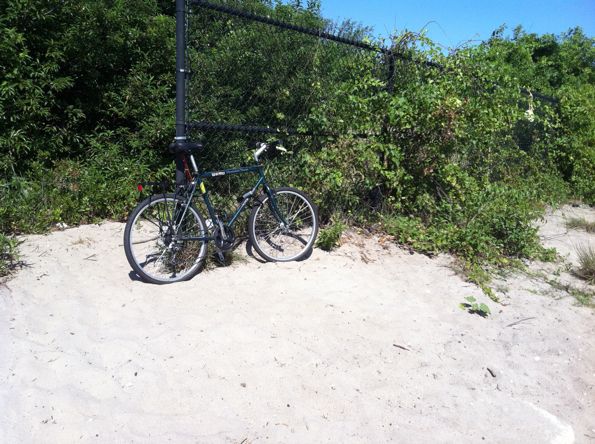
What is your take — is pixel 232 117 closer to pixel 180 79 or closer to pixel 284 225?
pixel 180 79

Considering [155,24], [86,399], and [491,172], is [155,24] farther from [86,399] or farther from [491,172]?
[491,172]

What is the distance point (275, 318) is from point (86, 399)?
1366mm

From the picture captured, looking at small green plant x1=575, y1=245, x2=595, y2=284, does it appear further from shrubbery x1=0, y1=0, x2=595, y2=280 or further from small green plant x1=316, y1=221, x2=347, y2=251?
small green plant x1=316, y1=221, x2=347, y2=251

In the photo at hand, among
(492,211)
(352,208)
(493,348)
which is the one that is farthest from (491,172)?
(493,348)

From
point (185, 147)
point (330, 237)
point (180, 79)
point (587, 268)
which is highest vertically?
point (180, 79)

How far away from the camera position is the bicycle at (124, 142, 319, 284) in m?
4.09

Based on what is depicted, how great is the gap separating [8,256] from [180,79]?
1899 millimetres

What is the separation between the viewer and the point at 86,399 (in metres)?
2.77

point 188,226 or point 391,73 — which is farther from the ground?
point 391,73

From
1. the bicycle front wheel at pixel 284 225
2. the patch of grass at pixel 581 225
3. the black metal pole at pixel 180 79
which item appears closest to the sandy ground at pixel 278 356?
the bicycle front wheel at pixel 284 225

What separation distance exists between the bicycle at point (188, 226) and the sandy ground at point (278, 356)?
16 centimetres

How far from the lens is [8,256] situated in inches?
157

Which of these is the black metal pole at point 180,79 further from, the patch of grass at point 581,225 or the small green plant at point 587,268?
the patch of grass at point 581,225

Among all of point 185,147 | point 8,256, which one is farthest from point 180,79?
point 8,256
